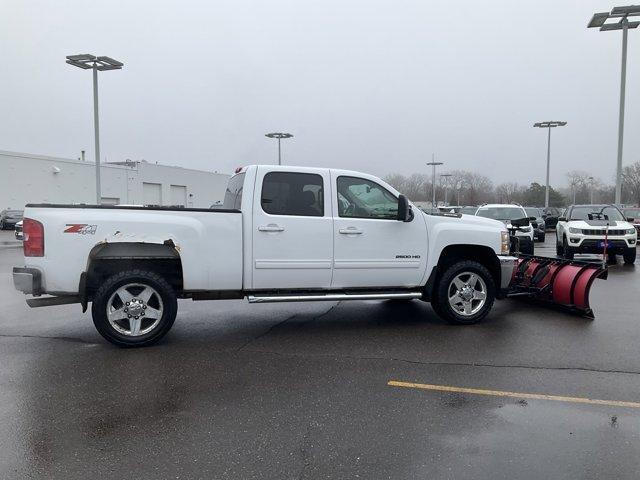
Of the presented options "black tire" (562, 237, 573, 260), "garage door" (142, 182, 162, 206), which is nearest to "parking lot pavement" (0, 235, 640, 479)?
"black tire" (562, 237, 573, 260)

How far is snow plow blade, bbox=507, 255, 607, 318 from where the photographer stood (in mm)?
7469

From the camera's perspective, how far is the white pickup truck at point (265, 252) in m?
5.71

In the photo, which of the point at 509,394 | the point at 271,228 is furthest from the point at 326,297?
the point at 509,394

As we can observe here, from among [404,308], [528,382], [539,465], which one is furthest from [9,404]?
[404,308]

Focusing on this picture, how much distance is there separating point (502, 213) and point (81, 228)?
49.7 ft

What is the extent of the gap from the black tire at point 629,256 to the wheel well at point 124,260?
13.3 metres

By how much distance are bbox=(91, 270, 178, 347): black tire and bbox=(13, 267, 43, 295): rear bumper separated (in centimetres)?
60

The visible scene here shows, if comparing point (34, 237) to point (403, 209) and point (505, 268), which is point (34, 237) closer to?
point (403, 209)

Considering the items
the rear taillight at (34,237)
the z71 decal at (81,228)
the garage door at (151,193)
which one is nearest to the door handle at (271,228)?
the z71 decal at (81,228)

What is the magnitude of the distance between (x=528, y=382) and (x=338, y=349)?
2.07 meters

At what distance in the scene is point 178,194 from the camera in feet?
174

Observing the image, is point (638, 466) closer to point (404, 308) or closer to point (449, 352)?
point (449, 352)

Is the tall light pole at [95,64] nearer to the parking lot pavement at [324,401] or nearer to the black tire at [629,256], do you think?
the parking lot pavement at [324,401]

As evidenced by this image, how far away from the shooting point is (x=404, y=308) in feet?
27.3
